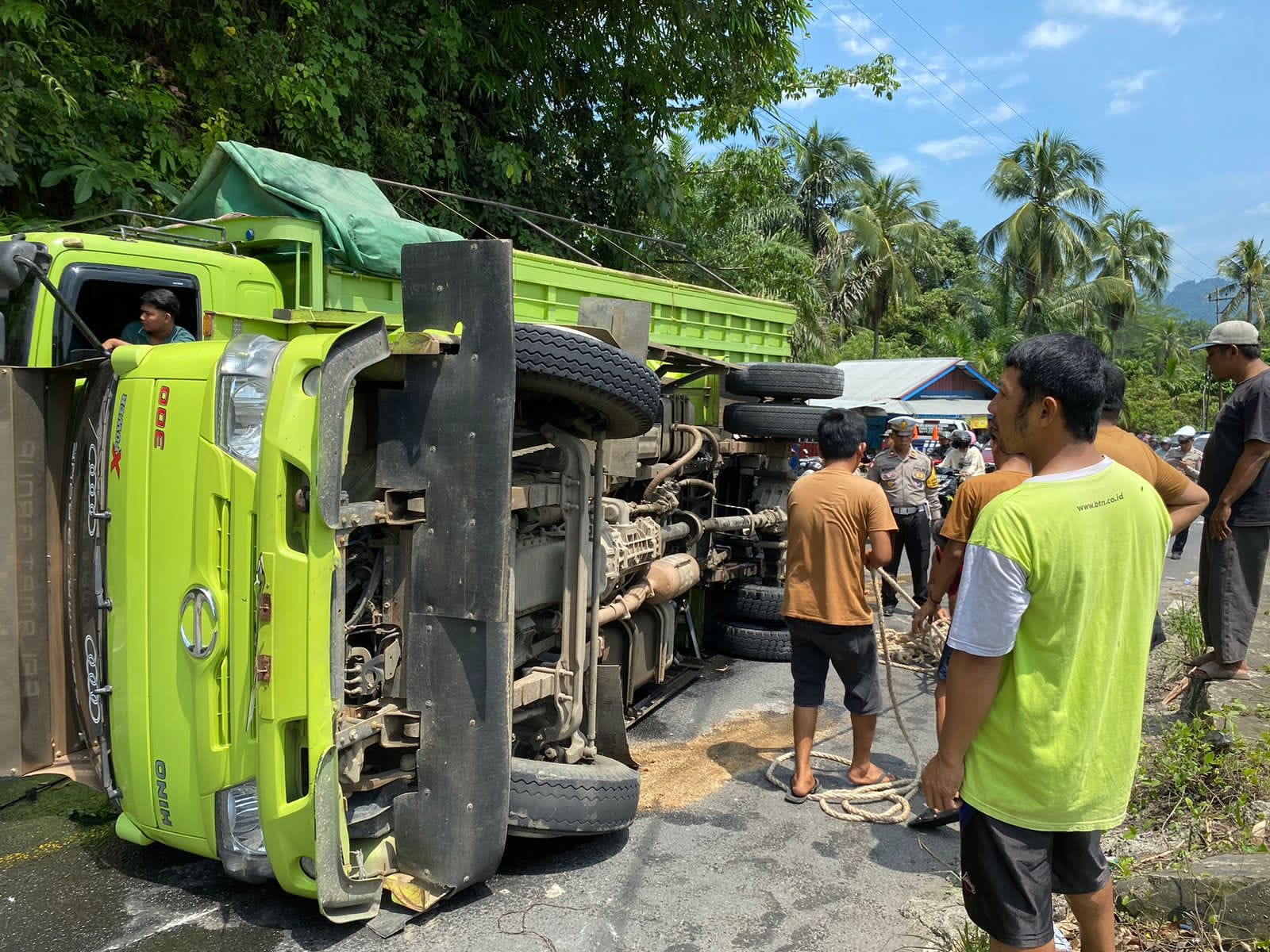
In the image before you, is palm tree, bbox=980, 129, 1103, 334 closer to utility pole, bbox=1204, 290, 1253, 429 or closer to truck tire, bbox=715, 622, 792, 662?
utility pole, bbox=1204, 290, 1253, 429

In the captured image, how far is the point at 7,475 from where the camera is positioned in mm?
3340

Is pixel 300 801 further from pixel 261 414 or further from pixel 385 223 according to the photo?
pixel 385 223

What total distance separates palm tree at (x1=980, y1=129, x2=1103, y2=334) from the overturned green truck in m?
38.0

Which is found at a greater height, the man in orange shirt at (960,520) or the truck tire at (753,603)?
the man in orange shirt at (960,520)

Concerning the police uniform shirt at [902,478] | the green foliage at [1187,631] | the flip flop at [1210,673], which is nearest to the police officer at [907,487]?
the police uniform shirt at [902,478]

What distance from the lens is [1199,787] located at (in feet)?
12.8

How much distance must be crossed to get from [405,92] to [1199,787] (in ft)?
30.5

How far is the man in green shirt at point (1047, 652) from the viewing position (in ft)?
7.02

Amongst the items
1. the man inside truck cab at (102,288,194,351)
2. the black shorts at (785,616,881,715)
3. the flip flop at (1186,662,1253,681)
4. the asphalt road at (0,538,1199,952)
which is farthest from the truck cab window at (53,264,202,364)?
the flip flop at (1186,662,1253,681)

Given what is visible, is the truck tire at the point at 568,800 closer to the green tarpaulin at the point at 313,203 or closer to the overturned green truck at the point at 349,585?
the overturned green truck at the point at 349,585

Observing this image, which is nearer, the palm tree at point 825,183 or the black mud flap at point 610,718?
the black mud flap at point 610,718

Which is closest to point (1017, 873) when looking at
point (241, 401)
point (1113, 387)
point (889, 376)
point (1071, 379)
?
point (1071, 379)

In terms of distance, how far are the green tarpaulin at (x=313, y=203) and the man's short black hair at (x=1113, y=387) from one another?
343 cm

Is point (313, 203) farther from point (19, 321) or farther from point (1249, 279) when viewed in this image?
point (1249, 279)
